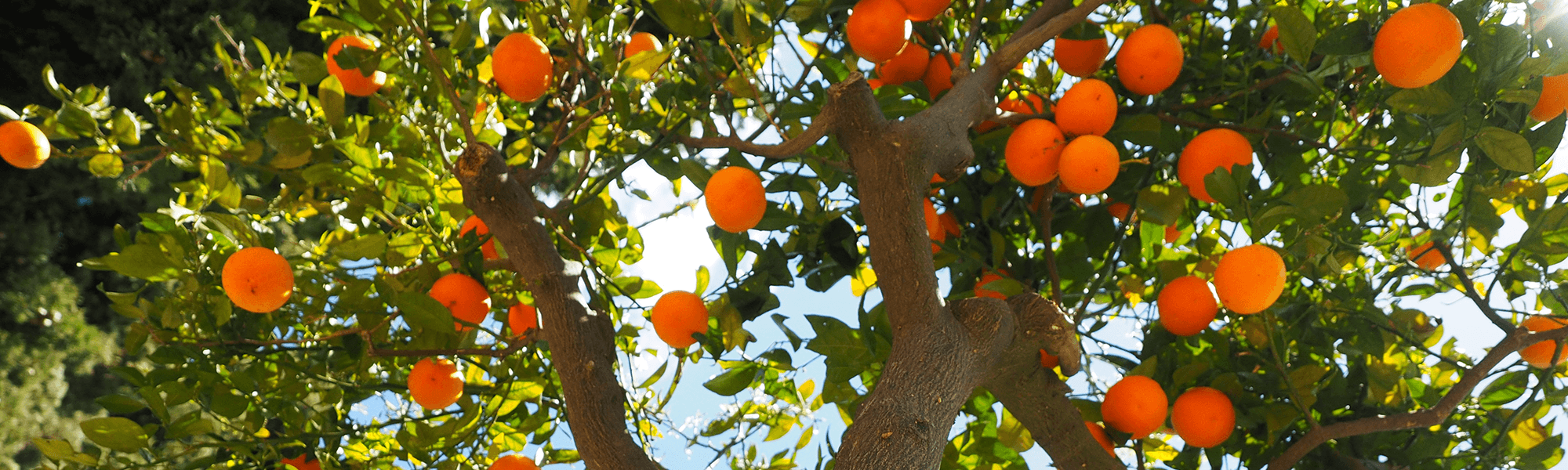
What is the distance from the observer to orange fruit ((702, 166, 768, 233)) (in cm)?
70

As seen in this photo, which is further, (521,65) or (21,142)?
(21,142)

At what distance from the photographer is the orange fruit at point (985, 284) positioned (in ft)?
2.77

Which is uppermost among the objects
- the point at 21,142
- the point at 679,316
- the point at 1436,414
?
the point at 21,142

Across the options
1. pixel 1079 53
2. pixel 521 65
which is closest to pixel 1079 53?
pixel 1079 53

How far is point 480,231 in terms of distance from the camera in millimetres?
930

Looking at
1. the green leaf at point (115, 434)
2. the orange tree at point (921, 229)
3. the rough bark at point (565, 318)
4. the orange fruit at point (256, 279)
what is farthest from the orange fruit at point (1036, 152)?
the green leaf at point (115, 434)

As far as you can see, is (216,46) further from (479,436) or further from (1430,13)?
(1430,13)

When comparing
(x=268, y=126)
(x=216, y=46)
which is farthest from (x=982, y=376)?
(x=216, y=46)

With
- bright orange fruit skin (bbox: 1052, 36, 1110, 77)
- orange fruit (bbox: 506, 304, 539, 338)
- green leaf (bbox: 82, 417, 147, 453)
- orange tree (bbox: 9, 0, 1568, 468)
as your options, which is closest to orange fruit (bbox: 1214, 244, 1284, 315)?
orange tree (bbox: 9, 0, 1568, 468)

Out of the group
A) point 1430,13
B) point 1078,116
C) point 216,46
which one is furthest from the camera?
point 216,46

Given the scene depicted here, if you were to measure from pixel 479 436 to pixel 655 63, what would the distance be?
43cm

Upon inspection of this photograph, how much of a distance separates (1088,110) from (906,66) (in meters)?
0.20

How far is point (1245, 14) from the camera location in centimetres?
83

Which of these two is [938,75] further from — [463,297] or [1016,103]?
[463,297]
